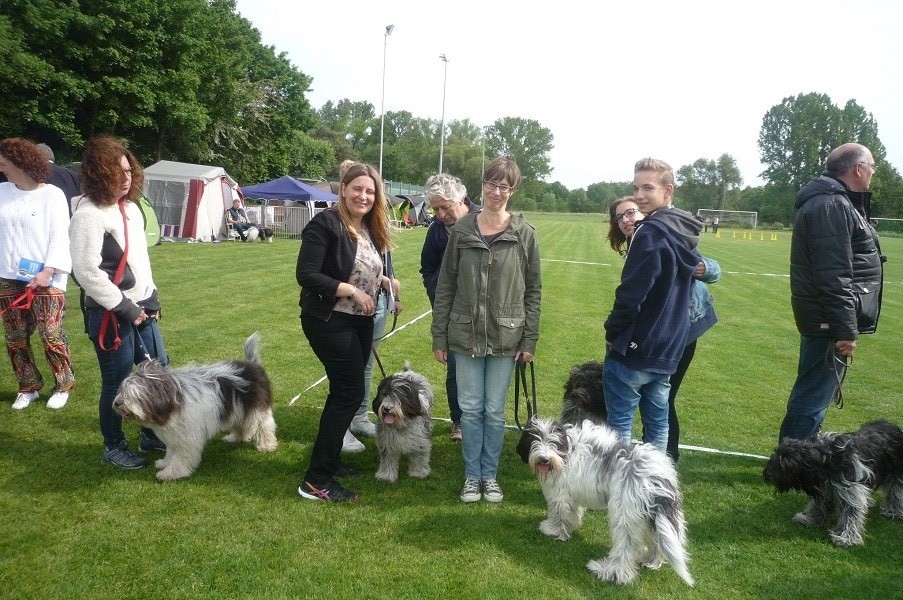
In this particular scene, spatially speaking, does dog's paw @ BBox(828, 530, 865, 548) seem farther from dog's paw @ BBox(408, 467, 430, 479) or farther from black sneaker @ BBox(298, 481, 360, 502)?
black sneaker @ BBox(298, 481, 360, 502)

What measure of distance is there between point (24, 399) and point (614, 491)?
189 inches

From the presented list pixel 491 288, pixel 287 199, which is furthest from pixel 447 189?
pixel 287 199

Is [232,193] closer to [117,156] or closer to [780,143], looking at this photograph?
[117,156]

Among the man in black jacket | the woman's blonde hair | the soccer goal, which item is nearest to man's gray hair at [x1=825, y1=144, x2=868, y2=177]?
the man in black jacket

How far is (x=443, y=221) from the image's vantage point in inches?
165

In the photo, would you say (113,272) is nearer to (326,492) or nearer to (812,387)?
(326,492)

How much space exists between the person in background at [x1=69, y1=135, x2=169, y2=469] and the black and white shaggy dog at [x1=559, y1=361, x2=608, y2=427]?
2885 millimetres

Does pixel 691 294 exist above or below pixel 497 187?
below

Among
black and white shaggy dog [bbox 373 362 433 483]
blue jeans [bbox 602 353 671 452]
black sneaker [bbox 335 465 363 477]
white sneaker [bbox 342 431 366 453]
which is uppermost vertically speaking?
blue jeans [bbox 602 353 671 452]

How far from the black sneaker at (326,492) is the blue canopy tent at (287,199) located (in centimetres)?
2008

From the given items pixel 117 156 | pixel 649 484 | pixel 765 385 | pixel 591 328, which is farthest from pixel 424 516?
pixel 591 328

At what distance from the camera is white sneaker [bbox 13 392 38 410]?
471 cm

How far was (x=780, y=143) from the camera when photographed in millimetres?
79438

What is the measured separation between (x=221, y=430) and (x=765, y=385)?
17.9 feet
